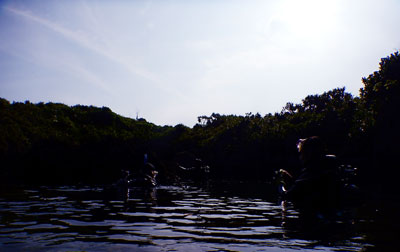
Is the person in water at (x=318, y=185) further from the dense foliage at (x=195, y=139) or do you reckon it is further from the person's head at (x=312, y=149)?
the dense foliage at (x=195, y=139)

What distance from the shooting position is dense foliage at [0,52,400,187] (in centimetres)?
3123

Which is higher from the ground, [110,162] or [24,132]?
[24,132]

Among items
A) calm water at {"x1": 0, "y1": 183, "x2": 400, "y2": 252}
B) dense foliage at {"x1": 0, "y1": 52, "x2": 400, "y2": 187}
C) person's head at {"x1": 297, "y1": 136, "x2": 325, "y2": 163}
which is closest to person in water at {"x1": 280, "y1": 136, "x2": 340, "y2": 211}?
person's head at {"x1": 297, "y1": 136, "x2": 325, "y2": 163}

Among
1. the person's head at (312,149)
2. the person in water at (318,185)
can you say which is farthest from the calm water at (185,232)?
the person's head at (312,149)

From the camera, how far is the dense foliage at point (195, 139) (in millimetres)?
31234

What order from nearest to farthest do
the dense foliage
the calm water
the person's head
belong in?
the calm water < the person's head < the dense foliage

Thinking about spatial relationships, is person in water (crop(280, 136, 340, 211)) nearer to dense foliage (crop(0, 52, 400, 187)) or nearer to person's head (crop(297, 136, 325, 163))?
person's head (crop(297, 136, 325, 163))

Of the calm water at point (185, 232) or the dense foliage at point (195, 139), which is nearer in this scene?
the calm water at point (185, 232)

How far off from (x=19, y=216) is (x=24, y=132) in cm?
4104

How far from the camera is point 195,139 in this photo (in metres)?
60.3

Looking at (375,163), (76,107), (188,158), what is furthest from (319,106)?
(76,107)

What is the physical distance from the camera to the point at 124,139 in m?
54.2

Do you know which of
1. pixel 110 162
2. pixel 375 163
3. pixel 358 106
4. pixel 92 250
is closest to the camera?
pixel 92 250

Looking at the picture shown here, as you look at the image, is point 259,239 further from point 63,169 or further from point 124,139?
point 124,139
